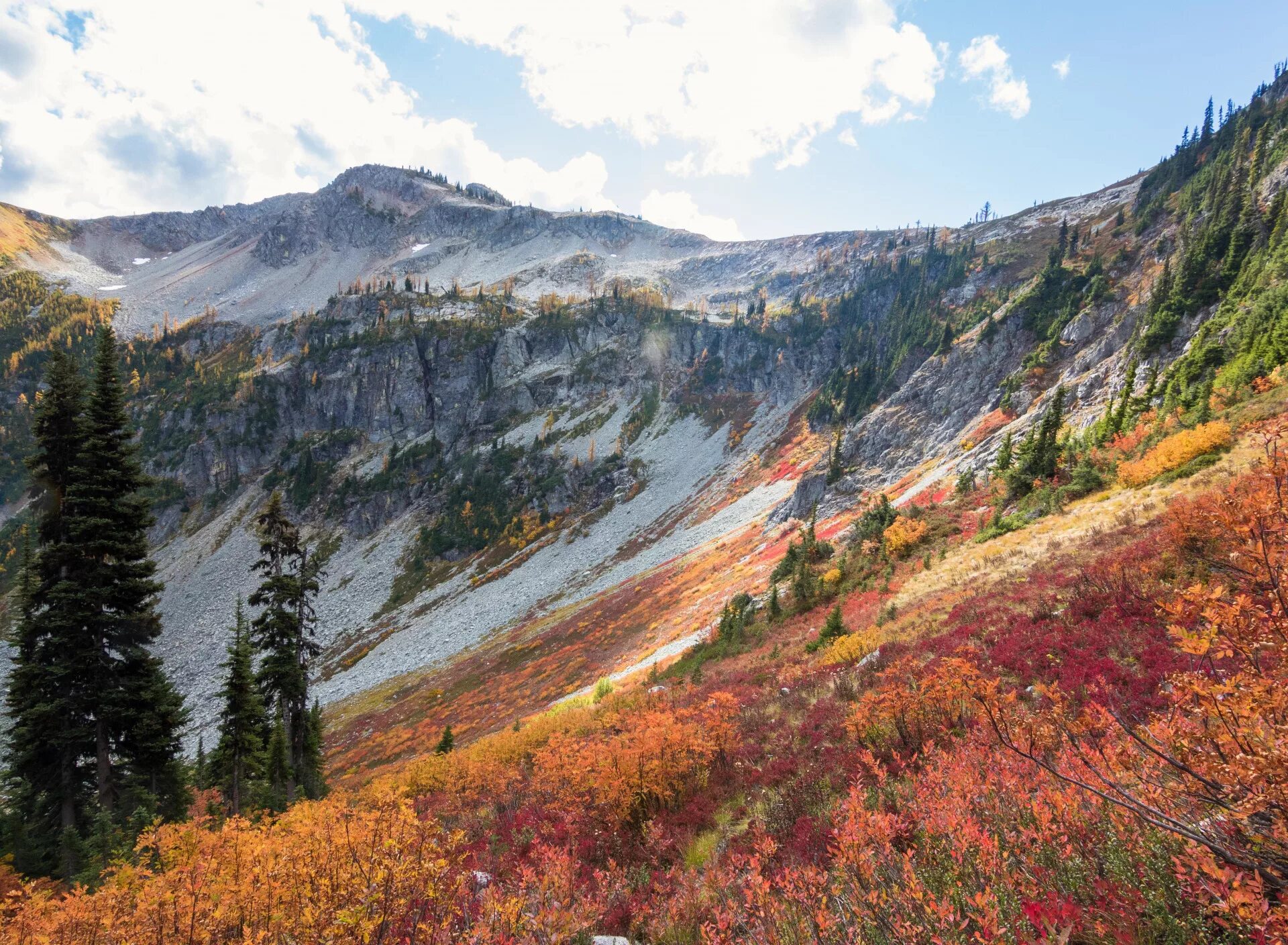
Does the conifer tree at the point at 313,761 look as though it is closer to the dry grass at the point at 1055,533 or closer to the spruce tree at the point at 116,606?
the spruce tree at the point at 116,606

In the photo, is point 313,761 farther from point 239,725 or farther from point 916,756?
point 916,756

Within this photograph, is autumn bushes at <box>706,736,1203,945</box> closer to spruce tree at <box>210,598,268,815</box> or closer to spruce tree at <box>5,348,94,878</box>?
spruce tree at <box>5,348,94,878</box>

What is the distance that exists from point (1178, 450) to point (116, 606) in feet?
120

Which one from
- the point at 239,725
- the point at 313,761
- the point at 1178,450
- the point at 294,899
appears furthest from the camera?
the point at 313,761

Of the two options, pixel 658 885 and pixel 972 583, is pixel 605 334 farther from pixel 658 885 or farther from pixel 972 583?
pixel 658 885

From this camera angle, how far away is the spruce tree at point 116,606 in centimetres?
1502

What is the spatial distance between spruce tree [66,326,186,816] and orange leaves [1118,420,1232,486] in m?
34.7

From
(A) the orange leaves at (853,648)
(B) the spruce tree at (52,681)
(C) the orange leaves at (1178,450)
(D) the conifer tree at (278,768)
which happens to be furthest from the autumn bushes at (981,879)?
(D) the conifer tree at (278,768)

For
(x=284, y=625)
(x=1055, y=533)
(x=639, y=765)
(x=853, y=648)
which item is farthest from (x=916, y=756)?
(x=284, y=625)

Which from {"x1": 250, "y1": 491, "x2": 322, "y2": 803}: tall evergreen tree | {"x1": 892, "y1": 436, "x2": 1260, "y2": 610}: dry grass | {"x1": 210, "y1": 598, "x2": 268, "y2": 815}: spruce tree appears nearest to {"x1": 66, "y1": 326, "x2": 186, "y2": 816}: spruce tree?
{"x1": 250, "y1": 491, "x2": 322, "y2": 803}: tall evergreen tree

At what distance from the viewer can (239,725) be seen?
23.8 meters

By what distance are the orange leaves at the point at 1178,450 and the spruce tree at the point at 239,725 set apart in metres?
39.0

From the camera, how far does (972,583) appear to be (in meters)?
18.9

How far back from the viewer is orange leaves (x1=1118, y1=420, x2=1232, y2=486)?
1855cm
